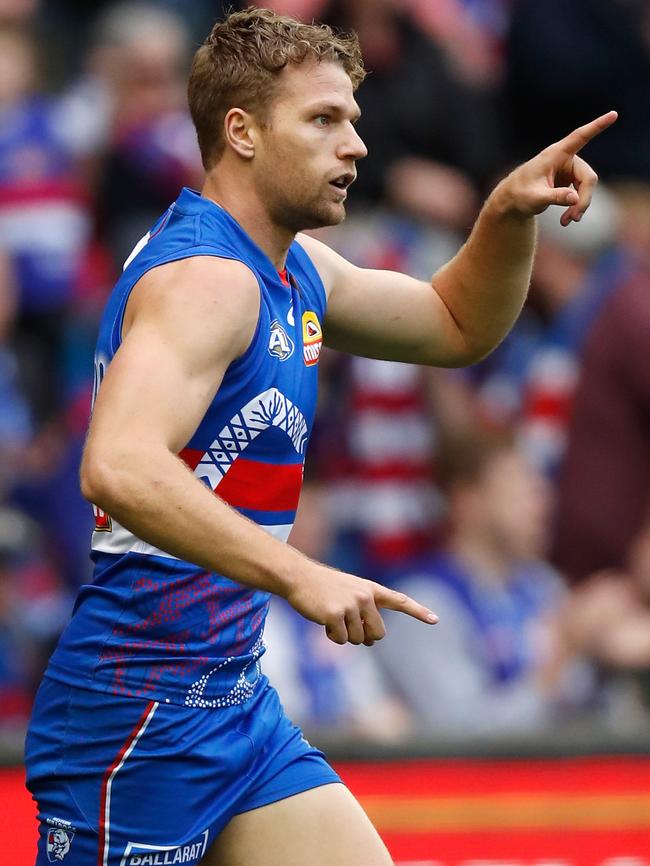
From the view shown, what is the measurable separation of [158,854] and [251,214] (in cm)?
133

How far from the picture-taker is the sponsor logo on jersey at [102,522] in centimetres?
356

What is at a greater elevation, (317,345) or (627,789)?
(317,345)

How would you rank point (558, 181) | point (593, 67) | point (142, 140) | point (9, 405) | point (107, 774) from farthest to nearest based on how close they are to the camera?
point (593, 67)
point (142, 140)
point (9, 405)
point (558, 181)
point (107, 774)

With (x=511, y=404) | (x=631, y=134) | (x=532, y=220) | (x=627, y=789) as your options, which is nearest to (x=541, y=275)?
→ (x=511, y=404)

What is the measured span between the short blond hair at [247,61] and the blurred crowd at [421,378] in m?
2.86

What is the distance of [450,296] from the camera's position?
4.25m

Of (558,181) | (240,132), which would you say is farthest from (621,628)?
(240,132)

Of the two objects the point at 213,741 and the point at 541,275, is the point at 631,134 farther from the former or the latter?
the point at 213,741

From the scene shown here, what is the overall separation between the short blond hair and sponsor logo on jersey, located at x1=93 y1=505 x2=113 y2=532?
780 millimetres

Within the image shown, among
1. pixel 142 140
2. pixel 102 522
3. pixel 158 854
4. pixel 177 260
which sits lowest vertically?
pixel 158 854

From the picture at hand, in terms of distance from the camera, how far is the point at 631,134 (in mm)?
8562

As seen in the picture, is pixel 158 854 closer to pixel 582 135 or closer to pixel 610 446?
pixel 582 135

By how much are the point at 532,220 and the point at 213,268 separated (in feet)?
3.07

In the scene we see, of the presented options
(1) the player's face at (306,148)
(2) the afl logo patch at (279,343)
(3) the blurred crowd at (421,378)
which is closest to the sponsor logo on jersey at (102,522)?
(2) the afl logo patch at (279,343)
